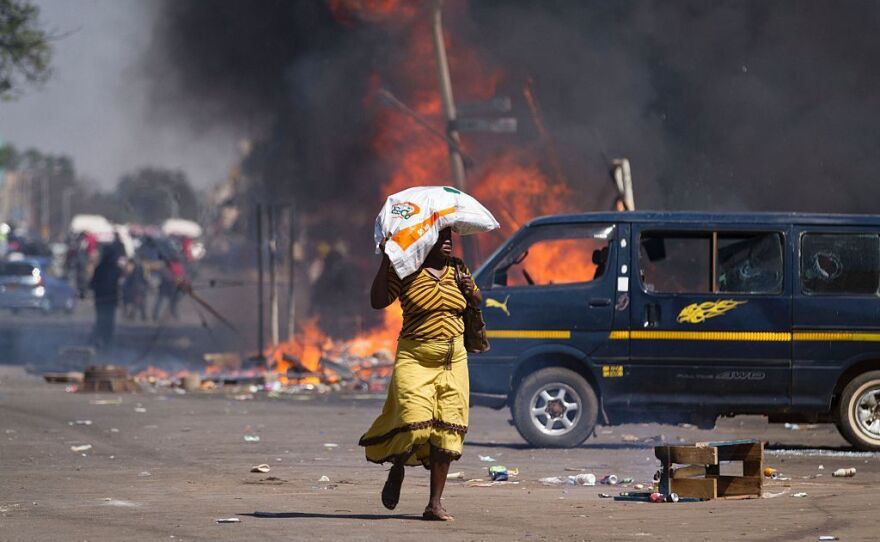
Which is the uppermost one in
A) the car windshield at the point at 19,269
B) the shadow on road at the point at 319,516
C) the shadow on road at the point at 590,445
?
the car windshield at the point at 19,269

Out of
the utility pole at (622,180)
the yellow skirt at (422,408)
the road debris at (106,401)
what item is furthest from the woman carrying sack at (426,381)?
the utility pole at (622,180)

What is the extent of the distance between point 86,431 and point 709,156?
40.8 feet

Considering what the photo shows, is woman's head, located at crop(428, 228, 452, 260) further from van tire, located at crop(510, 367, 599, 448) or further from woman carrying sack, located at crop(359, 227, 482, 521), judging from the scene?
van tire, located at crop(510, 367, 599, 448)

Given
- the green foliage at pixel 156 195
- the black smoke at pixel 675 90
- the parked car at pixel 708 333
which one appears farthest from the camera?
the green foliage at pixel 156 195

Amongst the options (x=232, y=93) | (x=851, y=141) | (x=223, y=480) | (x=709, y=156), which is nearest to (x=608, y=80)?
(x=709, y=156)

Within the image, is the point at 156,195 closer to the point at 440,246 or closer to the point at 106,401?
the point at 106,401

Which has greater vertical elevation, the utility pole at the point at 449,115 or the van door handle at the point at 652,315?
the utility pole at the point at 449,115

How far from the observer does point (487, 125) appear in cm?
2334

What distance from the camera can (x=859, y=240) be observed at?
12523mm

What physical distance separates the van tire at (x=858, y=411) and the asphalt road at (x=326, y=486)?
0.24 metres

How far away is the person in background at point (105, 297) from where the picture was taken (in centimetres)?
2508

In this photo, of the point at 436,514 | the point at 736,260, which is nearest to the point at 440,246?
the point at 436,514

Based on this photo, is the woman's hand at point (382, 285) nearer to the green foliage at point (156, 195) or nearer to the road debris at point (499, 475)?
the road debris at point (499, 475)

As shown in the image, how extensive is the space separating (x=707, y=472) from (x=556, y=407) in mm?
3457
